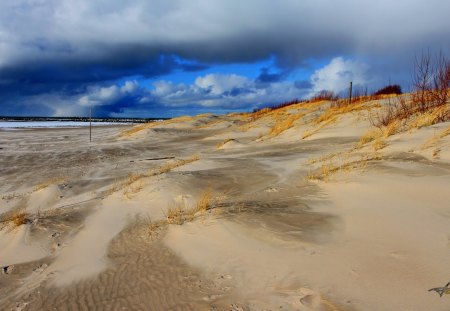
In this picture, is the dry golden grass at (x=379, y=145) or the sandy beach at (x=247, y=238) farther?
the dry golden grass at (x=379, y=145)

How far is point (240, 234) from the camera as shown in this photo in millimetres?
4613

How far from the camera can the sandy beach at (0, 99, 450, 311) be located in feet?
11.2

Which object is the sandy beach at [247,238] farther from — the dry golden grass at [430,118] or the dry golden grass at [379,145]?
the dry golden grass at [430,118]

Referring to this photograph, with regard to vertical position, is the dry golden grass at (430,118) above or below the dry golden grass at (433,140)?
above

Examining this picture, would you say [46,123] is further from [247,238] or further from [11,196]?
[247,238]

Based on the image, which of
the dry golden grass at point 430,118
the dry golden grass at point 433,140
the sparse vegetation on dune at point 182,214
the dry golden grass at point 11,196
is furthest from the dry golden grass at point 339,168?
the dry golden grass at point 11,196

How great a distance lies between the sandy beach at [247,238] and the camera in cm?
342

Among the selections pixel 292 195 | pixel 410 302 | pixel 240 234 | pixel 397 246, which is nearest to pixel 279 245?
pixel 240 234

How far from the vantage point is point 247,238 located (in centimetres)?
451

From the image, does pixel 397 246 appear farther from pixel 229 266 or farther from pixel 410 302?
pixel 229 266

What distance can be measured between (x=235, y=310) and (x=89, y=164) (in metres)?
11.4

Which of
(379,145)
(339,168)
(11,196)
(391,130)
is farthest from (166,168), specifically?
(391,130)

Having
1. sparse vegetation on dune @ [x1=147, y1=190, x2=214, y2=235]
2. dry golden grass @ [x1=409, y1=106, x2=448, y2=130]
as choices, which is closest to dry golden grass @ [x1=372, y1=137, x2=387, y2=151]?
dry golden grass @ [x1=409, y1=106, x2=448, y2=130]

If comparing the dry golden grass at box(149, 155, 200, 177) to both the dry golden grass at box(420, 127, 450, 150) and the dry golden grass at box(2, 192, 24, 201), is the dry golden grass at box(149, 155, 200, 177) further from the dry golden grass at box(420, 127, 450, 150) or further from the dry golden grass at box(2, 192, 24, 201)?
the dry golden grass at box(420, 127, 450, 150)
